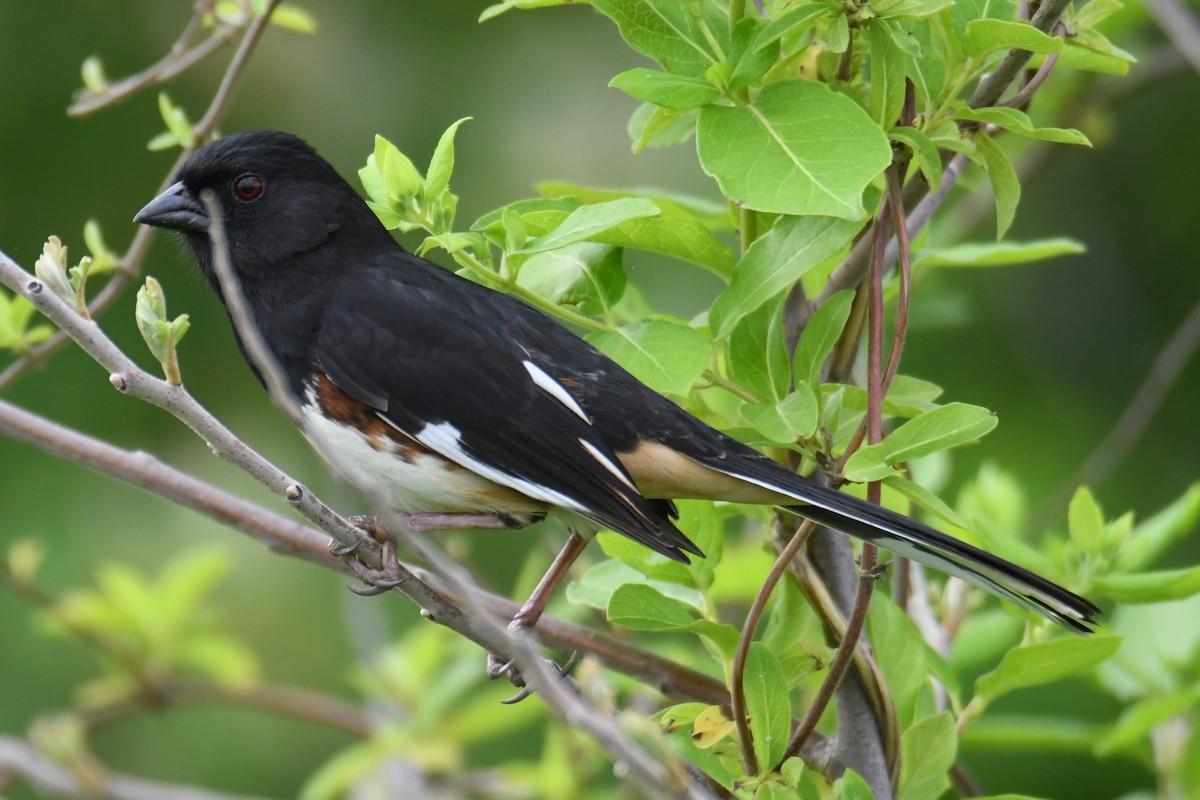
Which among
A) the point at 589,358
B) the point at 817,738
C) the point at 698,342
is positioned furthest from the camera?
the point at 589,358

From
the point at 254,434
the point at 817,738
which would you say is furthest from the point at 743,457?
the point at 254,434

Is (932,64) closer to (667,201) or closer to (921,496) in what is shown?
(667,201)

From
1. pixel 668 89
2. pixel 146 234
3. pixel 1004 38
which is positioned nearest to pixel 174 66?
pixel 146 234

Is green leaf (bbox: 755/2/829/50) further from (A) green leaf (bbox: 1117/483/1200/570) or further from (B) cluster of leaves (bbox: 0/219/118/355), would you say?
(A) green leaf (bbox: 1117/483/1200/570)

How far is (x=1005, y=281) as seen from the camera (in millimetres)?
5250

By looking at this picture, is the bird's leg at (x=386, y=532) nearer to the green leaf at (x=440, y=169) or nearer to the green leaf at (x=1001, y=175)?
the green leaf at (x=440, y=169)

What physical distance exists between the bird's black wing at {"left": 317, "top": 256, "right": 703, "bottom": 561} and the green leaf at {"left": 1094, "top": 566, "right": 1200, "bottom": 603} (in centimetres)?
65

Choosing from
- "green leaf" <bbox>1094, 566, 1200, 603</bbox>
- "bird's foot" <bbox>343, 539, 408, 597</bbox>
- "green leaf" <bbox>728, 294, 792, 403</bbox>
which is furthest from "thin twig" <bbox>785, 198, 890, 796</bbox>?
"bird's foot" <bbox>343, 539, 408, 597</bbox>

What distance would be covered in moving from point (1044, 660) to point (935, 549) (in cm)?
20

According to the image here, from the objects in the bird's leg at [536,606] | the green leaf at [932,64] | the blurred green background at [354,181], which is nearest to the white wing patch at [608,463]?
the bird's leg at [536,606]

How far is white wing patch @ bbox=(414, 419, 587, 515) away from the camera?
2084 mm

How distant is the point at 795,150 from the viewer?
5.42 ft

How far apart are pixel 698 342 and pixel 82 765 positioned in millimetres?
1447

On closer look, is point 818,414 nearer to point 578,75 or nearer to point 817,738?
point 817,738
